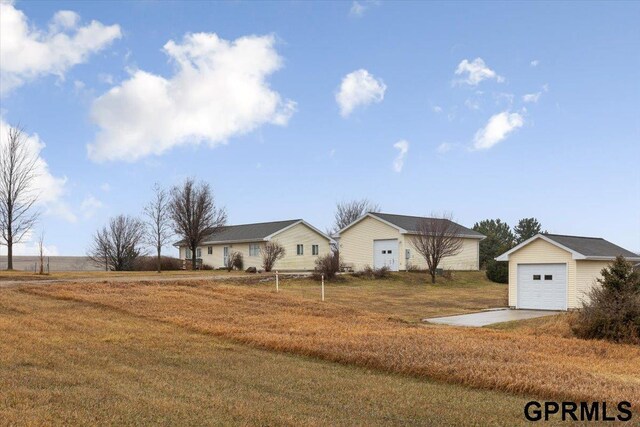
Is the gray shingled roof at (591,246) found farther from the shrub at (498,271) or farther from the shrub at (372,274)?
the shrub at (372,274)

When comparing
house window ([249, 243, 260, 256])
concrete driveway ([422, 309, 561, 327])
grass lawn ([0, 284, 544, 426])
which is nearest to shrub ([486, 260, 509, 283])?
house window ([249, 243, 260, 256])

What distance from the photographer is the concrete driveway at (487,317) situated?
68.7 feet

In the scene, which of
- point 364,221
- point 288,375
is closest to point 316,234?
point 364,221

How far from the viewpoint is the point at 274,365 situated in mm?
12188

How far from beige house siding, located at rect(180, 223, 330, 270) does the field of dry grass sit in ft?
80.2

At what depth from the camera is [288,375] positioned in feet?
36.4

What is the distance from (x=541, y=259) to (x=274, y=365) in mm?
18443

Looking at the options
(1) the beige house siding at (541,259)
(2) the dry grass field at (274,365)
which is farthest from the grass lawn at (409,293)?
(2) the dry grass field at (274,365)

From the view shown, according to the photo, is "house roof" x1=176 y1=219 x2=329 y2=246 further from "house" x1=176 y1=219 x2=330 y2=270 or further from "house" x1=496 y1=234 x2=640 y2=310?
"house" x1=496 y1=234 x2=640 y2=310

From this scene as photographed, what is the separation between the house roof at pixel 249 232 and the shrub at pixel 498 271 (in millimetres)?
14388

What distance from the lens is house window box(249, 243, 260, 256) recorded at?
49406 millimetres

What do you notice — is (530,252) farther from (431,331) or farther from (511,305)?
(431,331)

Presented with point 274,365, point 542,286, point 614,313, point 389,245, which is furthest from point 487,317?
point 389,245

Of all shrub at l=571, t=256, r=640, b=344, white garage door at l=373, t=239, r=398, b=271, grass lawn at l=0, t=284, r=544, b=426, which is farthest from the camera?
white garage door at l=373, t=239, r=398, b=271
